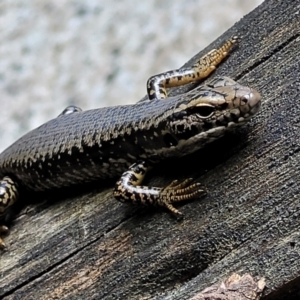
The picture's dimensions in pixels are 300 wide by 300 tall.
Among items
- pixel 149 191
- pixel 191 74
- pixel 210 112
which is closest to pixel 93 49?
pixel 191 74

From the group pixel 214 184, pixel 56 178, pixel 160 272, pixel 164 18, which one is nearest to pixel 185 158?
pixel 214 184

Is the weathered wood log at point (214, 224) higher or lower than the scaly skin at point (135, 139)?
lower

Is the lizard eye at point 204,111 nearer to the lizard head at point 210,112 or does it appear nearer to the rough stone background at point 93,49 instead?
the lizard head at point 210,112

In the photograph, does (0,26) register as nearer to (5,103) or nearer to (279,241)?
(5,103)

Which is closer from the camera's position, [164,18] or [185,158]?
[185,158]

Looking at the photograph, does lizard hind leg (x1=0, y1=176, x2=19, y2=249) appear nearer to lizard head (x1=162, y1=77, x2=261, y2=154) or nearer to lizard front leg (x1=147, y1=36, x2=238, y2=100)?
lizard front leg (x1=147, y1=36, x2=238, y2=100)

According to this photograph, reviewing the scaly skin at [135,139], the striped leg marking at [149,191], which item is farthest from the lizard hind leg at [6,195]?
the striped leg marking at [149,191]
